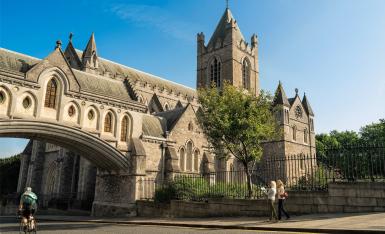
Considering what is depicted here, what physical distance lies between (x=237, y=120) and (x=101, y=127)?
324 inches

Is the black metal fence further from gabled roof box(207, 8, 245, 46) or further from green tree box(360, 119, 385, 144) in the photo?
gabled roof box(207, 8, 245, 46)

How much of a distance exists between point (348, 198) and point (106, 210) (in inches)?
625

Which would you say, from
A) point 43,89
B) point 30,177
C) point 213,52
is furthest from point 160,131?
point 213,52

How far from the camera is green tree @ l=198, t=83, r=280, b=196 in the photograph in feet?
62.4

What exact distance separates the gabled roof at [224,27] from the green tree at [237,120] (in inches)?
1575

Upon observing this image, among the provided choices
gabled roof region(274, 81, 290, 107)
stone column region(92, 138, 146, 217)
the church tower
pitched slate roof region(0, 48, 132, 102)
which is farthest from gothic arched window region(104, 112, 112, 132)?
the church tower

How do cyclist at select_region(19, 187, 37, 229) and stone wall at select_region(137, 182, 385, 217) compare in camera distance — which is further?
stone wall at select_region(137, 182, 385, 217)

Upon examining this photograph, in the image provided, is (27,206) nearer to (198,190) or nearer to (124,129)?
(198,190)

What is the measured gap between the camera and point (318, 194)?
13992mm

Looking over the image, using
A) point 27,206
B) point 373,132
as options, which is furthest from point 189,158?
point 373,132

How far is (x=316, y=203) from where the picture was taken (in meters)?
14.0

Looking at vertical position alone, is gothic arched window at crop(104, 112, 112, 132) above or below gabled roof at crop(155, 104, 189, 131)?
below

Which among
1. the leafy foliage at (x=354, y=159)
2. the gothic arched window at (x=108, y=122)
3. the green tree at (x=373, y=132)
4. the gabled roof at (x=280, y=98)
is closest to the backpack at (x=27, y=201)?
the gothic arched window at (x=108, y=122)

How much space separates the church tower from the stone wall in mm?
39188
